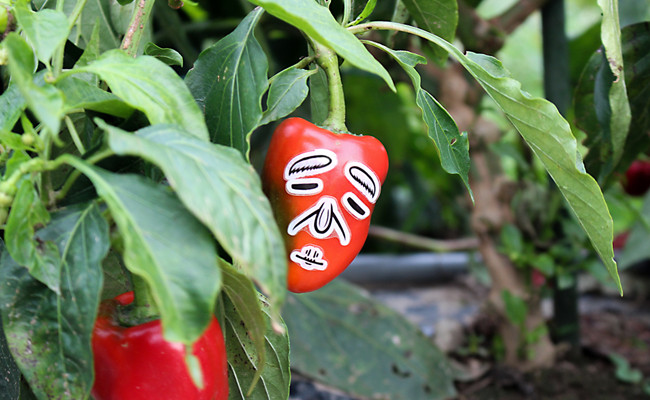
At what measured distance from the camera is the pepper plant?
28 centimetres

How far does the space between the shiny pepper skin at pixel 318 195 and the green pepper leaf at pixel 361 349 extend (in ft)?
1.91

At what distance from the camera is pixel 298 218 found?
1.38 feet

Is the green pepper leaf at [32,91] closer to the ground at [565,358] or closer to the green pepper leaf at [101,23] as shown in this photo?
the green pepper leaf at [101,23]

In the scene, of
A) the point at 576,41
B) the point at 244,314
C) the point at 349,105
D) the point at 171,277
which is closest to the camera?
the point at 171,277

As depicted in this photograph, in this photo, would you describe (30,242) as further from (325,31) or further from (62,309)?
(325,31)

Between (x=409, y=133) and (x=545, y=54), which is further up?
(x=545, y=54)

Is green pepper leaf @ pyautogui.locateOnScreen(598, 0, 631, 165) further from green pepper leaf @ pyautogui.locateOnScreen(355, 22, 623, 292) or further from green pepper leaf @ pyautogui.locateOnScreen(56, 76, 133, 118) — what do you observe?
green pepper leaf @ pyautogui.locateOnScreen(56, 76, 133, 118)

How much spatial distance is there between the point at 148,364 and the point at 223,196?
17cm

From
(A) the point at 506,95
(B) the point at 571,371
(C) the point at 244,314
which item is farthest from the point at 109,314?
(B) the point at 571,371

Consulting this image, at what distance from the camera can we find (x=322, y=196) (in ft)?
1.38

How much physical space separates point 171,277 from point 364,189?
0.20 metres

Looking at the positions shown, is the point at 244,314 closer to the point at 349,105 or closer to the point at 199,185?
the point at 199,185

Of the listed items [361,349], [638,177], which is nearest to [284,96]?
[361,349]

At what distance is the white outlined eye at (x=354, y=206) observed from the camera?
1.40 ft
